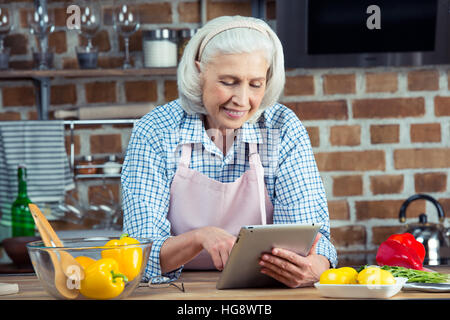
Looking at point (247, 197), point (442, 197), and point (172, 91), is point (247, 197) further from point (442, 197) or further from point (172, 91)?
point (442, 197)

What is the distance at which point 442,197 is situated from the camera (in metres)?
2.56

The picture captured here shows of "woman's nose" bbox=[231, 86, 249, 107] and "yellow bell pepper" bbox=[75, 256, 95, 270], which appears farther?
"woman's nose" bbox=[231, 86, 249, 107]

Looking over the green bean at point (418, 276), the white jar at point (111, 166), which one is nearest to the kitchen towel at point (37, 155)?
the white jar at point (111, 166)

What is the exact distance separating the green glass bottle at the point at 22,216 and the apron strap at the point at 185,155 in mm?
886

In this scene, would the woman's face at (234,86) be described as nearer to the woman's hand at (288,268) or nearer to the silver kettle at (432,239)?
the woman's hand at (288,268)

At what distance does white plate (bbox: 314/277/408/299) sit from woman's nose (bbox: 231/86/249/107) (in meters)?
0.66

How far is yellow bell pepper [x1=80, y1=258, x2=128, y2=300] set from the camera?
101 centimetres

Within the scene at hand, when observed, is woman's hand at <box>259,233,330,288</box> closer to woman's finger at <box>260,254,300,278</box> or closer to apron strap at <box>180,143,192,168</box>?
woman's finger at <box>260,254,300,278</box>

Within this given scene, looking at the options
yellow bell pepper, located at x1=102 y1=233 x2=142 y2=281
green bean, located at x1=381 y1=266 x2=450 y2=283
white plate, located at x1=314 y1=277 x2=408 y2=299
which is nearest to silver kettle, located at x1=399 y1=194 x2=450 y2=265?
green bean, located at x1=381 y1=266 x2=450 y2=283

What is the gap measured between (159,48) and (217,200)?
883mm

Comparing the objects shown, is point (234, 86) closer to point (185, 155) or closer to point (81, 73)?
point (185, 155)

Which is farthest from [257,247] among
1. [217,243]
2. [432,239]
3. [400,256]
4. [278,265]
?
[432,239]
